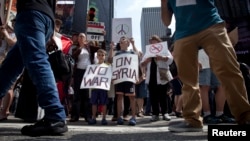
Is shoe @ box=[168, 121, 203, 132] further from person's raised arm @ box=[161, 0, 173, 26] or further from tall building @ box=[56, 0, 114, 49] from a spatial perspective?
tall building @ box=[56, 0, 114, 49]

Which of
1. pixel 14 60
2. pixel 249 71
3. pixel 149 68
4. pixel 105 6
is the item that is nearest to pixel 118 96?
pixel 149 68

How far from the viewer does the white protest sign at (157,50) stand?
5.34 m

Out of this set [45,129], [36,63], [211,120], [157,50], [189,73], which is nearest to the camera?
[45,129]

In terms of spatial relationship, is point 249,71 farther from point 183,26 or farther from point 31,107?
point 31,107

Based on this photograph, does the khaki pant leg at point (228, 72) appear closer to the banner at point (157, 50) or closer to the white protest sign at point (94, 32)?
the banner at point (157, 50)

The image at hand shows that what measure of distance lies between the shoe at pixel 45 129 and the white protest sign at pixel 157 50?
128 inches

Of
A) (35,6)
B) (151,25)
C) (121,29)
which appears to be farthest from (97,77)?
(151,25)

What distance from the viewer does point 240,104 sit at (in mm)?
2562

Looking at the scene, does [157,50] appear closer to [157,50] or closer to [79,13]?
[157,50]

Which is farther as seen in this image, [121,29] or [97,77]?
[121,29]

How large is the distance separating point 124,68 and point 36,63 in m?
2.39

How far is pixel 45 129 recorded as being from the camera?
2219 millimetres

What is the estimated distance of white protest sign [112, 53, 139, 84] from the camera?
4.57 meters

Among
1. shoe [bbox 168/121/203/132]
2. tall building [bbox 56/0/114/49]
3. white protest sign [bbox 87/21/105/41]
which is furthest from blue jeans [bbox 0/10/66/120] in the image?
tall building [bbox 56/0/114/49]
